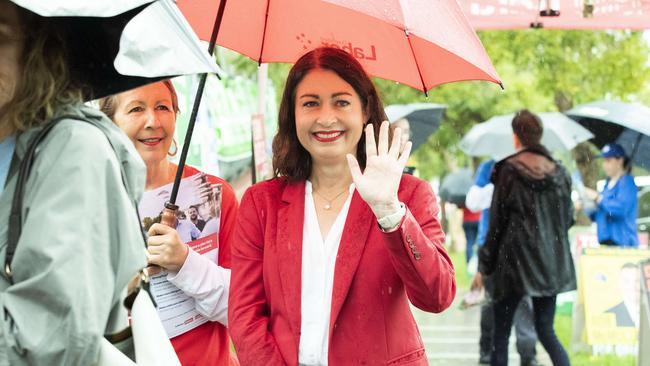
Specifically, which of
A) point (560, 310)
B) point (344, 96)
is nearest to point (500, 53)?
point (560, 310)

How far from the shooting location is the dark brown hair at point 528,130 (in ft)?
31.3

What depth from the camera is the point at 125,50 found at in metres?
2.86

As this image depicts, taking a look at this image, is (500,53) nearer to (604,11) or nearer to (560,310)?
(560,310)

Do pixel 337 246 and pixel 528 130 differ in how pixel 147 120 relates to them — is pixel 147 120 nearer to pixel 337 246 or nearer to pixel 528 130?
pixel 337 246

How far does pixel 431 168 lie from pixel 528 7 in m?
33.1

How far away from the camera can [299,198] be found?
4.41 meters

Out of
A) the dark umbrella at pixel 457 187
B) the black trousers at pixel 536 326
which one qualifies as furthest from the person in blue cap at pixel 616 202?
the dark umbrella at pixel 457 187

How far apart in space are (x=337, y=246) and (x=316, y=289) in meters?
0.19

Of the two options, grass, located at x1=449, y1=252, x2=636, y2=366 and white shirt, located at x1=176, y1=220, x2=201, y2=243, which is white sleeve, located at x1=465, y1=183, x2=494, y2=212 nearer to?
grass, located at x1=449, y1=252, x2=636, y2=366

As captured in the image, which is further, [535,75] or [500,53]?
[535,75]

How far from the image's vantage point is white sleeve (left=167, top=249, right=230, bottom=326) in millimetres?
4605

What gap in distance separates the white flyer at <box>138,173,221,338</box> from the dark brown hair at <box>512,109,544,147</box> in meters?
5.15

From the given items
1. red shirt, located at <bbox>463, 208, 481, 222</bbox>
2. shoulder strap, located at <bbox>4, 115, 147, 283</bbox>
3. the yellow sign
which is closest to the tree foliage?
red shirt, located at <bbox>463, 208, 481, 222</bbox>

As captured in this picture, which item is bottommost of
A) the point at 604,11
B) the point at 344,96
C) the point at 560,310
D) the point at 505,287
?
the point at 560,310
